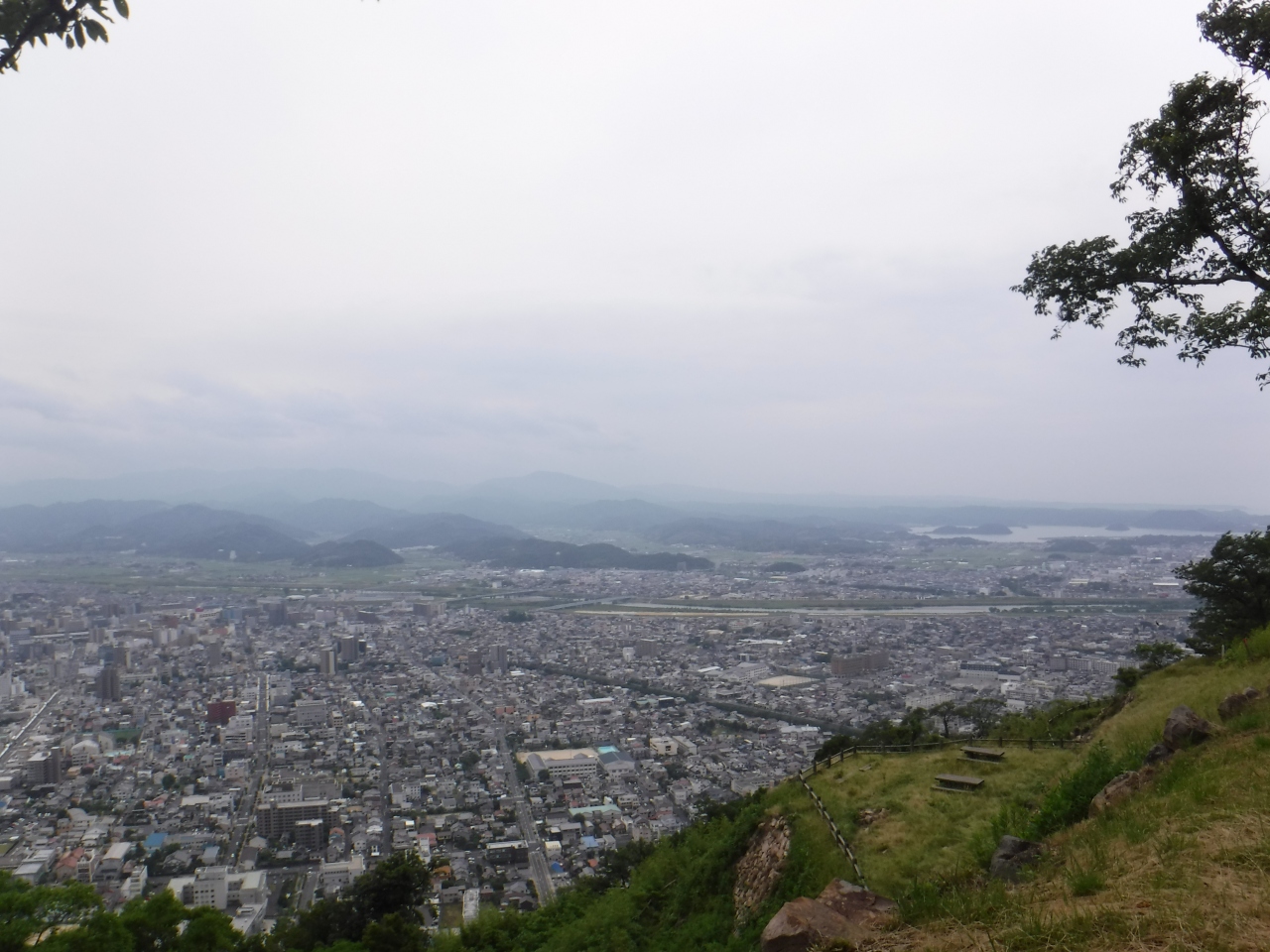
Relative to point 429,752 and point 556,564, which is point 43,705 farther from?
point 556,564

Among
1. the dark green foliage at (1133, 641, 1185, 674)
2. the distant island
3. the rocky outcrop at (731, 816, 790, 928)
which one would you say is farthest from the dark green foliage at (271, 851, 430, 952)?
the distant island

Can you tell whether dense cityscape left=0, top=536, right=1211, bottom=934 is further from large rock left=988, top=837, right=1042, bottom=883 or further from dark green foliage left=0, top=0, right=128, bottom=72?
dark green foliage left=0, top=0, right=128, bottom=72

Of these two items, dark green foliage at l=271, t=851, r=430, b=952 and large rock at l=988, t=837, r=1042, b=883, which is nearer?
large rock at l=988, t=837, r=1042, b=883

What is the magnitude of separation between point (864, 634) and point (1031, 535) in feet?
314

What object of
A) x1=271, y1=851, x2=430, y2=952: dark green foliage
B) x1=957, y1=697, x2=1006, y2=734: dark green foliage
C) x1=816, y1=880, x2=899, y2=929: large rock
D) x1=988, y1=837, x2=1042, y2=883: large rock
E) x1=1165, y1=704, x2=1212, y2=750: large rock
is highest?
x1=1165, y1=704, x2=1212, y2=750: large rock

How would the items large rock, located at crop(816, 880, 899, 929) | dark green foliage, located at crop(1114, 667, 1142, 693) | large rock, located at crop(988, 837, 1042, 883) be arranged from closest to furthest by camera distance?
large rock, located at crop(816, 880, 899, 929), large rock, located at crop(988, 837, 1042, 883), dark green foliage, located at crop(1114, 667, 1142, 693)

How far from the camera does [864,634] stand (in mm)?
38844

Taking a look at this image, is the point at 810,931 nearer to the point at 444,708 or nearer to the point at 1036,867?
the point at 1036,867

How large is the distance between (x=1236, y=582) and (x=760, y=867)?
11.5 metres

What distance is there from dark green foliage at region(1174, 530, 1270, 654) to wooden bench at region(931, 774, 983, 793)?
812 cm

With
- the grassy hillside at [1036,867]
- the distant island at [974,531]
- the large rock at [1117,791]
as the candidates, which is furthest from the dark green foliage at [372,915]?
the distant island at [974,531]

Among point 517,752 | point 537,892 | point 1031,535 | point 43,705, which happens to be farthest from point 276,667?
point 1031,535

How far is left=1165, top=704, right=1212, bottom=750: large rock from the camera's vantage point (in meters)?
5.61

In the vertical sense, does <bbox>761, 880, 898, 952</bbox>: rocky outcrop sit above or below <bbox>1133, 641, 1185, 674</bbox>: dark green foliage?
above
